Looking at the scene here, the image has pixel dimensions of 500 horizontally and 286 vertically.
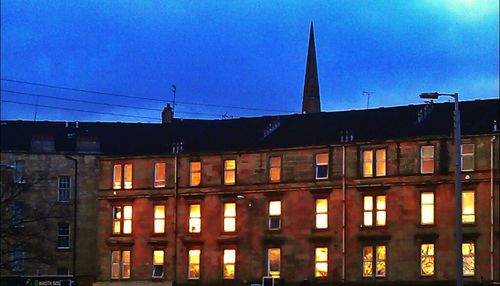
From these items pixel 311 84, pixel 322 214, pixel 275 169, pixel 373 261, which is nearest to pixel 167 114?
pixel 275 169

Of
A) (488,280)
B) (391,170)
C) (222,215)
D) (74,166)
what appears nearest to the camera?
(488,280)

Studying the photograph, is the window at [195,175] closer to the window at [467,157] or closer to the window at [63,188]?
the window at [63,188]

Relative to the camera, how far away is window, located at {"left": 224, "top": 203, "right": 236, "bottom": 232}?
267 ft

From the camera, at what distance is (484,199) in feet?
235

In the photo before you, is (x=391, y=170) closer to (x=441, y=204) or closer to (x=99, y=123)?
(x=441, y=204)

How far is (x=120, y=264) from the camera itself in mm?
85125

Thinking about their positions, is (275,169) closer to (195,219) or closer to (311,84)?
(195,219)

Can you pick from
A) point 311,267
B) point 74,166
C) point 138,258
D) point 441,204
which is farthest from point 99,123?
point 441,204

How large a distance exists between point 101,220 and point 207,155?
33.5ft

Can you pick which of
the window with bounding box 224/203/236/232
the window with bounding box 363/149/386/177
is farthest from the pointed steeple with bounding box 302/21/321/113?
the window with bounding box 363/149/386/177

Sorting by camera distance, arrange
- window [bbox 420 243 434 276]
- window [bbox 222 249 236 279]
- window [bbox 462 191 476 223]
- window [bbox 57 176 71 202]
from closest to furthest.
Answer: window [bbox 462 191 476 223], window [bbox 420 243 434 276], window [bbox 222 249 236 279], window [bbox 57 176 71 202]

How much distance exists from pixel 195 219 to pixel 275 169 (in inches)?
283

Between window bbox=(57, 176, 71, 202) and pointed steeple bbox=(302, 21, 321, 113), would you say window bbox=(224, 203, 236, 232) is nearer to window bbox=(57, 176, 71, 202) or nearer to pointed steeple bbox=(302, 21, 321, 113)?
window bbox=(57, 176, 71, 202)

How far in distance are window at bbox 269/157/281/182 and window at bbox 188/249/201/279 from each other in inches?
305
